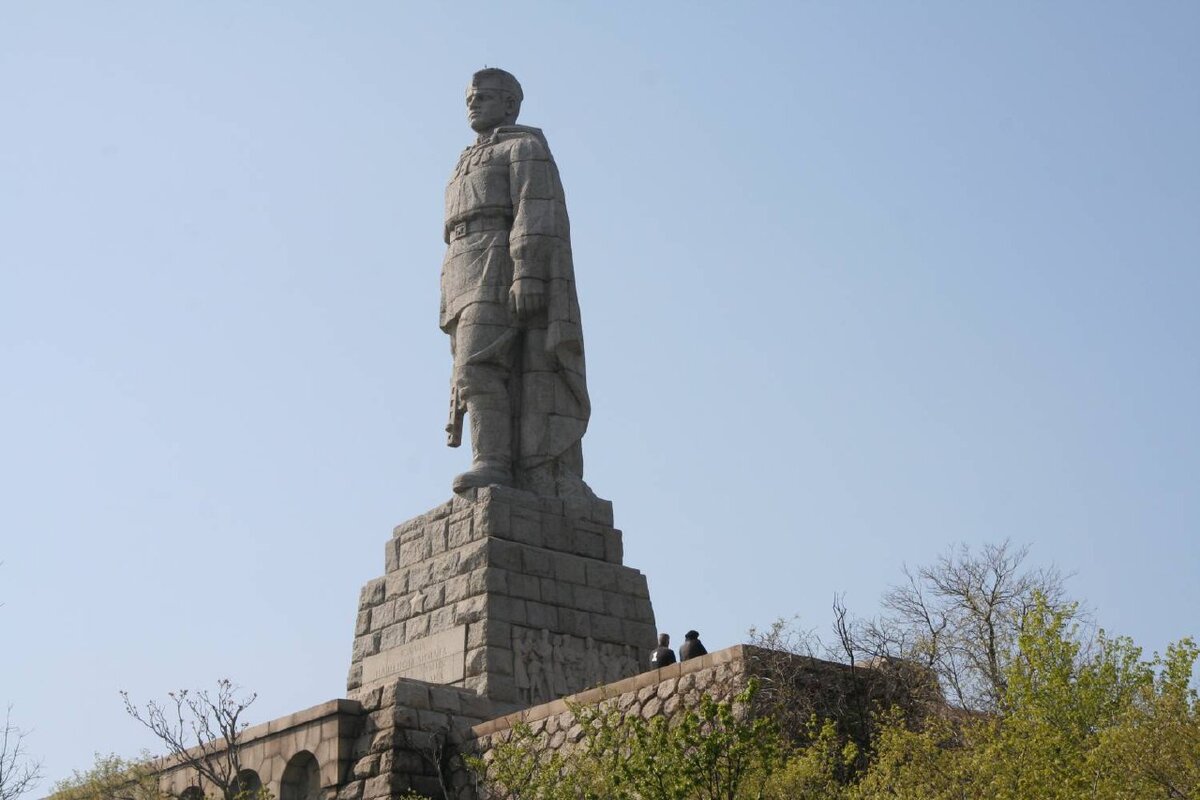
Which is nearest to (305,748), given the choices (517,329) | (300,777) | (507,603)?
(300,777)

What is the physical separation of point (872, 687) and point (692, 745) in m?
Answer: 3.32

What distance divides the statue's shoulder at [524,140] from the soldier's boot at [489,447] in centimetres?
252

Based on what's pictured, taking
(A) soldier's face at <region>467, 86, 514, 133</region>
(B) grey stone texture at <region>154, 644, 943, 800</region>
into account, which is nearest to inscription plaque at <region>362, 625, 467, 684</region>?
(B) grey stone texture at <region>154, 644, 943, 800</region>

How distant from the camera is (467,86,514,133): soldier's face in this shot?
1870 centimetres

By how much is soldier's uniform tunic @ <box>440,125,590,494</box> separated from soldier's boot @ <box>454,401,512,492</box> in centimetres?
8

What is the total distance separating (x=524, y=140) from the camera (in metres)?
18.2

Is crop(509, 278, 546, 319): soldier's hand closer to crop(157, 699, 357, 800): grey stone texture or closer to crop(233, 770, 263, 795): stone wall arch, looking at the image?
crop(157, 699, 357, 800): grey stone texture

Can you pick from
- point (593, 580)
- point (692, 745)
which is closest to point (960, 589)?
point (593, 580)

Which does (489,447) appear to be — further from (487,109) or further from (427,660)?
(487,109)

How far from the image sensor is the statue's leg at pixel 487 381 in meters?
17.4

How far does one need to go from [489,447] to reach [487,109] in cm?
361

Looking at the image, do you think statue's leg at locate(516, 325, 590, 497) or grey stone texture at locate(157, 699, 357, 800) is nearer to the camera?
grey stone texture at locate(157, 699, 357, 800)

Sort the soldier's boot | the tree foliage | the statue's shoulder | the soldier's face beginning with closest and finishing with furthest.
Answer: the tree foliage → the soldier's boot → the statue's shoulder → the soldier's face

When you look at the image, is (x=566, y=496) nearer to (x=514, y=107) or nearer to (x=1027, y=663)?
(x=514, y=107)
